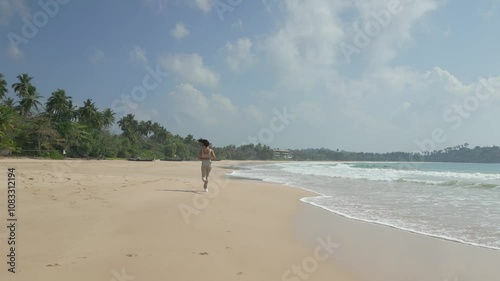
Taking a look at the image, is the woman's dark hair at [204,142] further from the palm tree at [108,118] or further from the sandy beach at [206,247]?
the palm tree at [108,118]

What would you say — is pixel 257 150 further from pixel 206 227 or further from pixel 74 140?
pixel 206 227

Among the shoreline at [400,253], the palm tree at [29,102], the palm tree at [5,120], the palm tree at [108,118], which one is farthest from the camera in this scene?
the palm tree at [108,118]

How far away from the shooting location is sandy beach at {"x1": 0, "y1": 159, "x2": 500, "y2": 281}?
3.79m

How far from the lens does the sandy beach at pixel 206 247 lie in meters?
3.79

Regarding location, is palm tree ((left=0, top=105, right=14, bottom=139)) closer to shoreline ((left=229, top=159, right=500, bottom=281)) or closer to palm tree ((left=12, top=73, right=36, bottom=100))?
palm tree ((left=12, top=73, right=36, bottom=100))

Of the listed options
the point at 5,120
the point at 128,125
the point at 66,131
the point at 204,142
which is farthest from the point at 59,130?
the point at 204,142

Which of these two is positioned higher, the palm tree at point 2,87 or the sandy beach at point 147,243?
the palm tree at point 2,87

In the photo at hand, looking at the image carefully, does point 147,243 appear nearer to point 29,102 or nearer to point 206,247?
point 206,247

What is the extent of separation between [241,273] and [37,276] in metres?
2.15

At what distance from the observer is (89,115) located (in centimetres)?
6725

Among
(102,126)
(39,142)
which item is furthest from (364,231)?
(102,126)

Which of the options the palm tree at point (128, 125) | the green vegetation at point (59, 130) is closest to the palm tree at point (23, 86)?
the green vegetation at point (59, 130)

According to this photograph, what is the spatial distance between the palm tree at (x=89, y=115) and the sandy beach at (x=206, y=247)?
6560 cm

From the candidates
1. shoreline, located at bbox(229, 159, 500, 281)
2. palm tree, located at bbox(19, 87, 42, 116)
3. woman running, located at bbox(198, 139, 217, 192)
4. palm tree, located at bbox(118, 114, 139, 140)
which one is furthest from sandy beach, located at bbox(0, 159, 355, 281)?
palm tree, located at bbox(118, 114, 139, 140)
